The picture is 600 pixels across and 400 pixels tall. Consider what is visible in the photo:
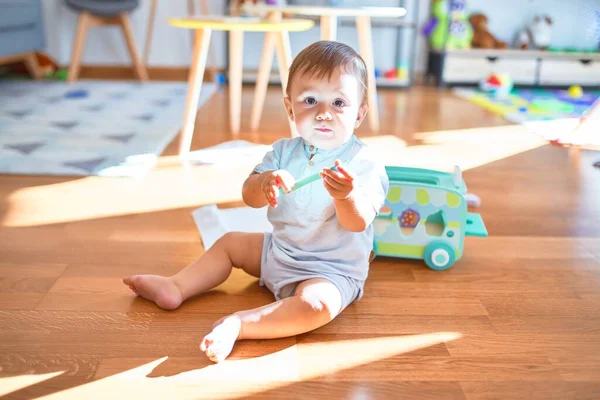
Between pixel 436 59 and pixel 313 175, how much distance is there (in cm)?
259

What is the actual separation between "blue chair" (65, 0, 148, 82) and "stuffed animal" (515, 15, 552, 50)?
1990 mm

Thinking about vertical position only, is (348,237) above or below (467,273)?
above

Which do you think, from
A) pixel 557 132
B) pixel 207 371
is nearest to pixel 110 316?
pixel 207 371

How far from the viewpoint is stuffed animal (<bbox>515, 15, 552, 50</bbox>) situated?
3.20 metres

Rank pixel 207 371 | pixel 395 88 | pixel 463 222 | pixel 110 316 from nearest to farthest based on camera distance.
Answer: pixel 207 371, pixel 110 316, pixel 463 222, pixel 395 88

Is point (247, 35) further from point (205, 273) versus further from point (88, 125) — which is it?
point (205, 273)

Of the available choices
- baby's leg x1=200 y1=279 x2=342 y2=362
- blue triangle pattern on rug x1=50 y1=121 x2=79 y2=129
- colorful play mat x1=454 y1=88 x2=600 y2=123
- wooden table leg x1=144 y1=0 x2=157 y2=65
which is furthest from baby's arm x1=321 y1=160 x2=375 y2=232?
wooden table leg x1=144 y1=0 x2=157 y2=65

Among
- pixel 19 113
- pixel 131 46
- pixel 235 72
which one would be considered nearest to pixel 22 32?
pixel 131 46

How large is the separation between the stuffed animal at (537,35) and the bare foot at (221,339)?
2.90 meters

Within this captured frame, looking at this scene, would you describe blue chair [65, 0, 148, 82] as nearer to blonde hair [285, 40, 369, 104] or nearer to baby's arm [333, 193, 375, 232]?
blonde hair [285, 40, 369, 104]

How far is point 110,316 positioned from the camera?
893mm

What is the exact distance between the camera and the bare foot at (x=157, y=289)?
904 millimetres

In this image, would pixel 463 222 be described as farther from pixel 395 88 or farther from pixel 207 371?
pixel 395 88

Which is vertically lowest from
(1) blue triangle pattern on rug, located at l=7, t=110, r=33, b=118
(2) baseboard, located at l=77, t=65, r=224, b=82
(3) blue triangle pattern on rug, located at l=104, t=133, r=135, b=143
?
(2) baseboard, located at l=77, t=65, r=224, b=82
